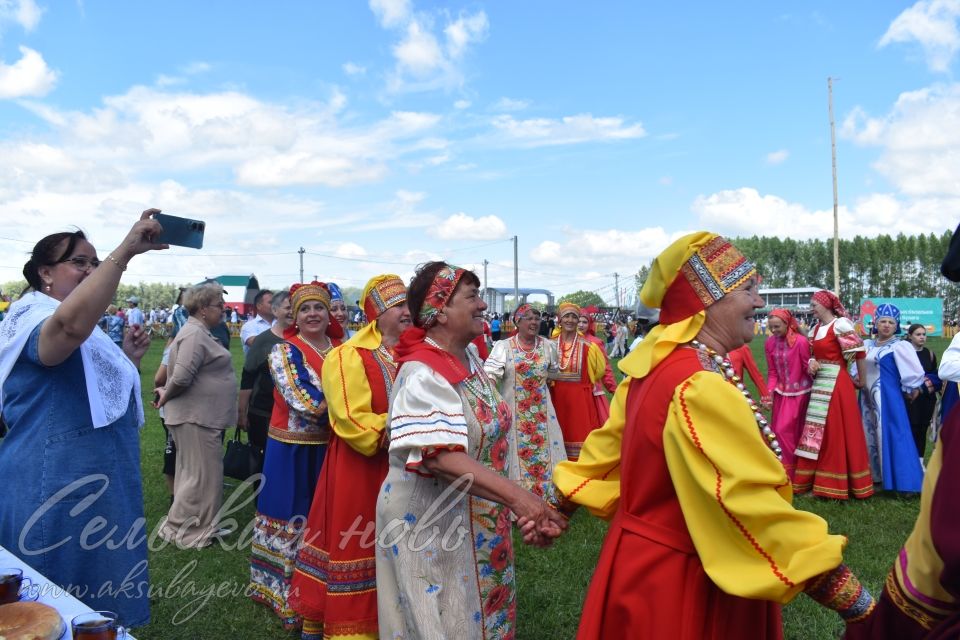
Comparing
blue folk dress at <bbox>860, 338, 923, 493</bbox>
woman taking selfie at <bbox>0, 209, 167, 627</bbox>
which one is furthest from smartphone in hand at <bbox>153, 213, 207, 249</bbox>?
blue folk dress at <bbox>860, 338, 923, 493</bbox>

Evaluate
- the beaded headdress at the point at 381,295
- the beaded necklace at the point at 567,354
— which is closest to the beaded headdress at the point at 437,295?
the beaded headdress at the point at 381,295

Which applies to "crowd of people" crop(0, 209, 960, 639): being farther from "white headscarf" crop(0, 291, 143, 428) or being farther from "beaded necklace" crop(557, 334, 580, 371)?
"beaded necklace" crop(557, 334, 580, 371)

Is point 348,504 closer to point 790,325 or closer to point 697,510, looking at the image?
point 697,510

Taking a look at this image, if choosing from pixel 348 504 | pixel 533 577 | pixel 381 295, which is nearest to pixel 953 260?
pixel 348 504

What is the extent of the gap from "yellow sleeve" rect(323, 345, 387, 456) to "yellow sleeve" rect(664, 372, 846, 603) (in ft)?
6.59

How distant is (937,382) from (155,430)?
10259 millimetres

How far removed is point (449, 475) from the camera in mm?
2641

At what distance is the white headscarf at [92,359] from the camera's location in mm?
2525

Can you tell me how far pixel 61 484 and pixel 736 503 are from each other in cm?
237

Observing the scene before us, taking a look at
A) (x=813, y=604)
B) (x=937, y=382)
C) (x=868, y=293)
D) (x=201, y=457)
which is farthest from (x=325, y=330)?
(x=868, y=293)

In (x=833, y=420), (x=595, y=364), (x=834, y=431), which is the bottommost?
(x=834, y=431)

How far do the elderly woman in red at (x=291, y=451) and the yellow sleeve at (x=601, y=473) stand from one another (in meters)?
2.14

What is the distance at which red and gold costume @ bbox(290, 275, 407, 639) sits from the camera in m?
3.68

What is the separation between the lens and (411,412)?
8.81 ft
